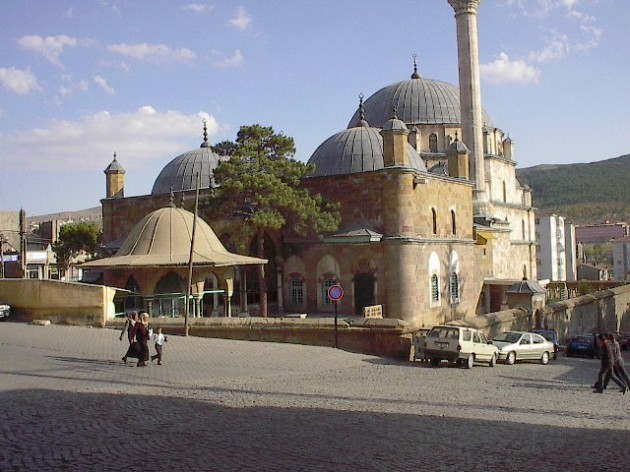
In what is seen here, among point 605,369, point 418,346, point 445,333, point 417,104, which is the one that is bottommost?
point 605,369

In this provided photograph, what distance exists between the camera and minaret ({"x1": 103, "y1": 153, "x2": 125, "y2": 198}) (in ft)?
111

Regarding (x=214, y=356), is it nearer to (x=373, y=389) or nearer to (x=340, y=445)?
(x=373, y=389)

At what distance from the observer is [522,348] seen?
713 inches

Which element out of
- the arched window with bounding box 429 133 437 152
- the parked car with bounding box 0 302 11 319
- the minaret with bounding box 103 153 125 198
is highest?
the arched window with bounding box 429 133 437 152

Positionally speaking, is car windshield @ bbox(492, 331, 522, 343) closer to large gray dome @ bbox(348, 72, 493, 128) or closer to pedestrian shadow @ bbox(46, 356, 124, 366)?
pedestrian shadow @ bbox(46, 356, 124, 366)

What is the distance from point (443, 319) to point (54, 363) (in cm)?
1809

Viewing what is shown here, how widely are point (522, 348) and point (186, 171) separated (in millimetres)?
22261

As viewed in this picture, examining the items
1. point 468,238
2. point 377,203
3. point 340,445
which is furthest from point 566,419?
point 468,238

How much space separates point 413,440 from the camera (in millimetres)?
7613

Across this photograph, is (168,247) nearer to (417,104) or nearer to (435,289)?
(435,289)

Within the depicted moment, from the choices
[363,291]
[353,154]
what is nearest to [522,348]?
[363,291]

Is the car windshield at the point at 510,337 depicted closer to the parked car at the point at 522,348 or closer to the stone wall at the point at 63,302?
the parked car at the point at 522,348

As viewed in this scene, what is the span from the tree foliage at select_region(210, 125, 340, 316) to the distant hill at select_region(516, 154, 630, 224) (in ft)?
349

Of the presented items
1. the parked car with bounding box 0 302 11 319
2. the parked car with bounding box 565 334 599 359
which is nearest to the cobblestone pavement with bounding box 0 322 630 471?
the parked car with bounding box 0 302 11 319
